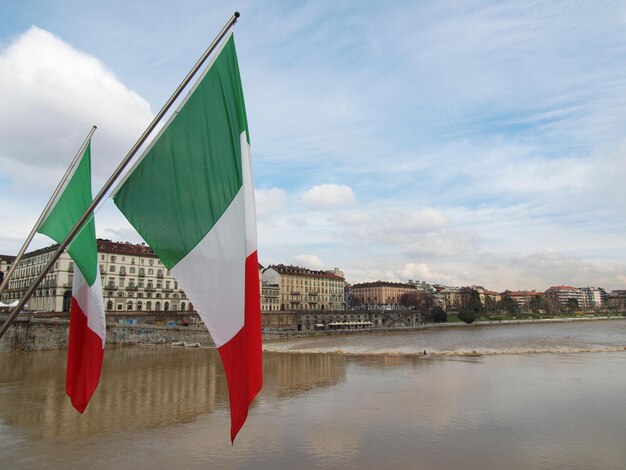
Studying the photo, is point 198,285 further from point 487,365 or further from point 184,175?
point 487,365

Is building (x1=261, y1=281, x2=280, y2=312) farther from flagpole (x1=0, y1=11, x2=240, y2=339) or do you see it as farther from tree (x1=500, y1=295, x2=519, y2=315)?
flagpole (x1=0, y1=11, x2=240, y2=339)

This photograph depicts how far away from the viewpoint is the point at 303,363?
43094 mm

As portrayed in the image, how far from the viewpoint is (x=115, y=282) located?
286 feet

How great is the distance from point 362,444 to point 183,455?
606 centimetres

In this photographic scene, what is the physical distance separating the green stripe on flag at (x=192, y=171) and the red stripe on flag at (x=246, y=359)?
3.16ft

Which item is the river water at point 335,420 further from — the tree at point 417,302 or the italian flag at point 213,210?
the tree at point 417,302

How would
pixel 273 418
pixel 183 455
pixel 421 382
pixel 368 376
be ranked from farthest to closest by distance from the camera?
pixel 368 376 < pixel 421 382 < pixel 273 418 < pixel 183 455

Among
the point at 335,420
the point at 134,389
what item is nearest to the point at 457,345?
the point at 134,389

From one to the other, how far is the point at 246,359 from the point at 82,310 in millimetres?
3461

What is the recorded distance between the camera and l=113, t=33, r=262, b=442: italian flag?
5258 millimetres

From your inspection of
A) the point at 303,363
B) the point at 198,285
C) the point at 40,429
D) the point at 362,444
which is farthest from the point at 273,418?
the point at 303,363

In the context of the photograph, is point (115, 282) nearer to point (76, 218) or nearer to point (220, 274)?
point (76, 218)

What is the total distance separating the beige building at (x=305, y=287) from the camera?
135m

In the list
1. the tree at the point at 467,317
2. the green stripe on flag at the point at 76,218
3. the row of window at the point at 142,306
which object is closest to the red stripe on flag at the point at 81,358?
the green stripe on flag at the point at 76,218
